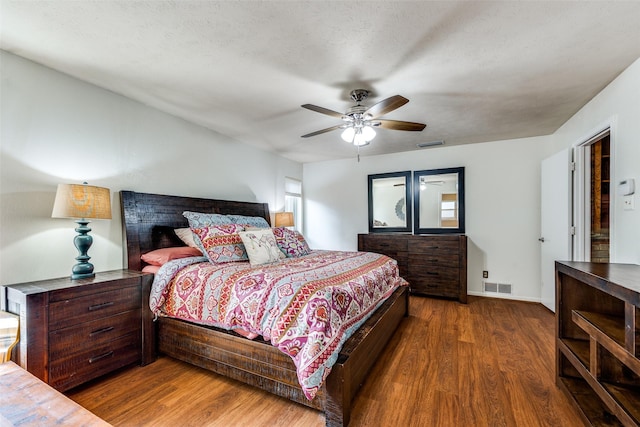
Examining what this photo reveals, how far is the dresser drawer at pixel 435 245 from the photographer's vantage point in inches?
159

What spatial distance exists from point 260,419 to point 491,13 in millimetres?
2789

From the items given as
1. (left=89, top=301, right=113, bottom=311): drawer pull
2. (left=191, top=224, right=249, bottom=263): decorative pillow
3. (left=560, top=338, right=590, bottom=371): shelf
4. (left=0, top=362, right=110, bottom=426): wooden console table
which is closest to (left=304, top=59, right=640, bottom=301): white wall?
(left=560, top=338, right=590, bottom=371): shelf

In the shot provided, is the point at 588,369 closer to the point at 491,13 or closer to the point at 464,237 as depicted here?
the point at 491,13

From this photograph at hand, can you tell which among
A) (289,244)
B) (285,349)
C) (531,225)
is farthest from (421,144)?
(285,349)

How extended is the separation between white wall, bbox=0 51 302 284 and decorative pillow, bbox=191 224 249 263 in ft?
2.73

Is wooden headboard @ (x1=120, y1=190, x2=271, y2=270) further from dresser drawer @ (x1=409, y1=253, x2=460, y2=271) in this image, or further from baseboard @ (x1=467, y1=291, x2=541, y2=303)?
baseboard @ (x1=467, y1=291, x2=541, y2=303)

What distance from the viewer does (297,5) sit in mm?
1516

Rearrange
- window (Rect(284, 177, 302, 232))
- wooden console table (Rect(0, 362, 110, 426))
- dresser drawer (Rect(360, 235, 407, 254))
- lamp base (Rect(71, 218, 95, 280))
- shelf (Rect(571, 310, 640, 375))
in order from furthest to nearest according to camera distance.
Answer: window (Rect(284, 177, 302, 232))
dresser drawer (Rect(360, 235, 407, 254))
lamp base (Rect(71, 218, 95, 280))
shelf (Rect(571, 310, 640, 375))
wooden console table (Rect(0, 362, 110, 426))

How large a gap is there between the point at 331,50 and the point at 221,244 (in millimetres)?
1900

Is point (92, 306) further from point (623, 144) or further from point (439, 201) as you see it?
point (439, 201)

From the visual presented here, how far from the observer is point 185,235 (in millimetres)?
2906

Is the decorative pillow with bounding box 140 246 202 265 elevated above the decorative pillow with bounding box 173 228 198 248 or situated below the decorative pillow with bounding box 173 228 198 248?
below

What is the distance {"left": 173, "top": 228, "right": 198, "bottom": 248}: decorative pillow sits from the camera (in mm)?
2861

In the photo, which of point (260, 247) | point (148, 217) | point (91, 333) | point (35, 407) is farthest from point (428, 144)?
point (35, 407)
